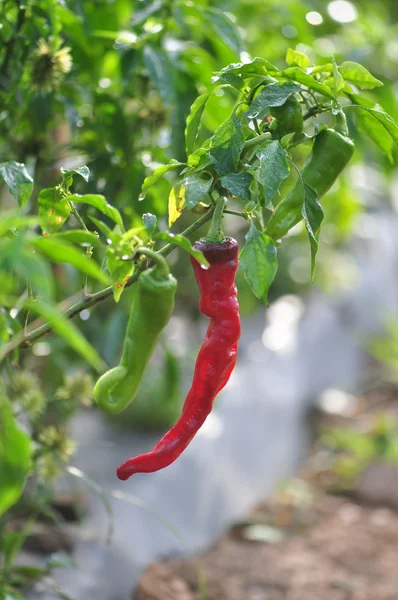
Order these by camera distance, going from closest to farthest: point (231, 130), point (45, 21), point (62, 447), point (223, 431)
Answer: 1. point (231, 130)
2. point (45, 21)
3. point (62, 447)
4. point (223, 431)

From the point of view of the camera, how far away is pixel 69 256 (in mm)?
528

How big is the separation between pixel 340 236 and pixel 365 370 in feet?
1.79

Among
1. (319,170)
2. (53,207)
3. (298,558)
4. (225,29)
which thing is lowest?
(298,558)

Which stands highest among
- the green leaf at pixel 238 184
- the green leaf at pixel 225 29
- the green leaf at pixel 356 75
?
the green leaf at pixel 225 29

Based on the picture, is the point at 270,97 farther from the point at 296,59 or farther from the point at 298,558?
the point at 298,558

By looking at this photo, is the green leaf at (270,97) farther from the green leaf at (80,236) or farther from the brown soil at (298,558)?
the brown soil at (298,558)

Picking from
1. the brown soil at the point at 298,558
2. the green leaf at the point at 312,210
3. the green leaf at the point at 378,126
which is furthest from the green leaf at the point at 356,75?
the brown soil at the point at 298,558

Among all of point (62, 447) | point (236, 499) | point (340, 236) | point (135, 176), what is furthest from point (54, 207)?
point (340, 236)

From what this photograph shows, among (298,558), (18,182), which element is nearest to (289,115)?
(18,182)

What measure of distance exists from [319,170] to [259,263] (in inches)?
5.3

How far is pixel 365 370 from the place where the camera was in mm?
3139

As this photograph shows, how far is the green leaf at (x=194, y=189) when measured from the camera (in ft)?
2.31

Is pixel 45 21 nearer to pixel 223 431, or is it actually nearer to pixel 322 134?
pixel 322 134

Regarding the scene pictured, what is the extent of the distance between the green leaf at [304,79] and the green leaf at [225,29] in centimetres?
36
